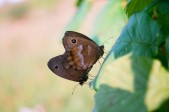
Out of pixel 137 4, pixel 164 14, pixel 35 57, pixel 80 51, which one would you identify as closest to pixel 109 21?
pixel 80 51

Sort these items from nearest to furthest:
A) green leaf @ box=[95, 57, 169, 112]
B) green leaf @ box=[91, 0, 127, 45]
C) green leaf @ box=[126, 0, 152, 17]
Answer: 1. green leaf @ box=[95, 57, 169, 112]
2. green leaf @ box=[126, 0, 152, 17]
3. green leaf @ box=[91, 0, 127, 45]

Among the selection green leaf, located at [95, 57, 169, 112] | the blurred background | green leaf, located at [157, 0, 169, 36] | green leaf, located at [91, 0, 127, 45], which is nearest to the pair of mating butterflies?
green leaf, located at [91, 0, 127, 45]

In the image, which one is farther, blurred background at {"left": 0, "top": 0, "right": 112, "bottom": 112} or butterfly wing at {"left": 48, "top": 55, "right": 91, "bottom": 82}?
blurred background at {"left": 0, "top": 0, "right": 112, "bottom": 112}

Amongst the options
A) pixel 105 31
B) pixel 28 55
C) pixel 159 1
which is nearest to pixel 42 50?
pixel 28 55

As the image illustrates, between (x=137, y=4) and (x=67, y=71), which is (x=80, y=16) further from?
(x=137, y=4)

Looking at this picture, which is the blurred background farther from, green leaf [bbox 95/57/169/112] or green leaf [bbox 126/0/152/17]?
green leaf [bbox 95/57/169/112]

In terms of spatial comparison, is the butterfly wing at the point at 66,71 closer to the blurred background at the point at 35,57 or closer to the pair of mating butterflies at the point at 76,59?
the pair of mating butterflies at the point at 76,59

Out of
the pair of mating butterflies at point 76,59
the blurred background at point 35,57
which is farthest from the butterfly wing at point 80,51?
the blurred background at point 35,57
